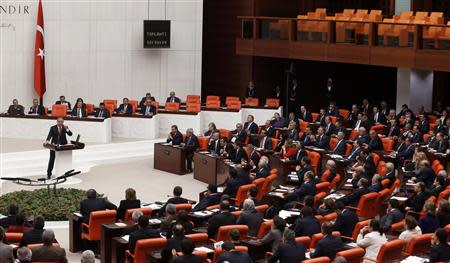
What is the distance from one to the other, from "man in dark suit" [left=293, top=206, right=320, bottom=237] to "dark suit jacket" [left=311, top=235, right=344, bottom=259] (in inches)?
52.9

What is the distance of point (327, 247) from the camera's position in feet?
39.0

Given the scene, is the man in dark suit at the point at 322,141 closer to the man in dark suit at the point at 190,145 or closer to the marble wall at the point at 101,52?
the man in dark suit at the point at 190,145

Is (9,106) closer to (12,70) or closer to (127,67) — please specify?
(12,70)

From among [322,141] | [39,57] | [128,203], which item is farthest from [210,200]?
[39,57]

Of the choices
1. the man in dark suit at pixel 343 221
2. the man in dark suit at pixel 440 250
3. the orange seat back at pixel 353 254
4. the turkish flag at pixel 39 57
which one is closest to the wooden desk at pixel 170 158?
the turkish flag at pixel 39 57

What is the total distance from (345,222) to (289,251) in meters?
2.40

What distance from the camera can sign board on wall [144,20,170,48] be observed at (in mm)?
30672

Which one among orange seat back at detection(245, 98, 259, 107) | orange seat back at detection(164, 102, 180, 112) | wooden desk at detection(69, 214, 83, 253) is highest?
Result: orange seat back at detection(245, 98, 259, 107)

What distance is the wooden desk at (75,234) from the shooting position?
50.4 feet

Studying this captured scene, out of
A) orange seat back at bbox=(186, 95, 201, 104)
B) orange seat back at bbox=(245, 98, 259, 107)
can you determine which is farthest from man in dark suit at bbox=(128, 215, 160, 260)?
orange seat back at bbox=(245, 98, 259, 107)

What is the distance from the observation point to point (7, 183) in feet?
70.7

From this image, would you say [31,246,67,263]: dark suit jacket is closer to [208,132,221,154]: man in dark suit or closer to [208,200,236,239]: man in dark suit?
[208,200,236,239]: man in dark suit

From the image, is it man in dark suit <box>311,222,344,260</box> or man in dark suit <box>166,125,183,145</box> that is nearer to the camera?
man in dark suit <box>311,222,344,260</box>

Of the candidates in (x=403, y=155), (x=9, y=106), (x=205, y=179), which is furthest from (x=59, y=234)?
(x=9, y=106)
